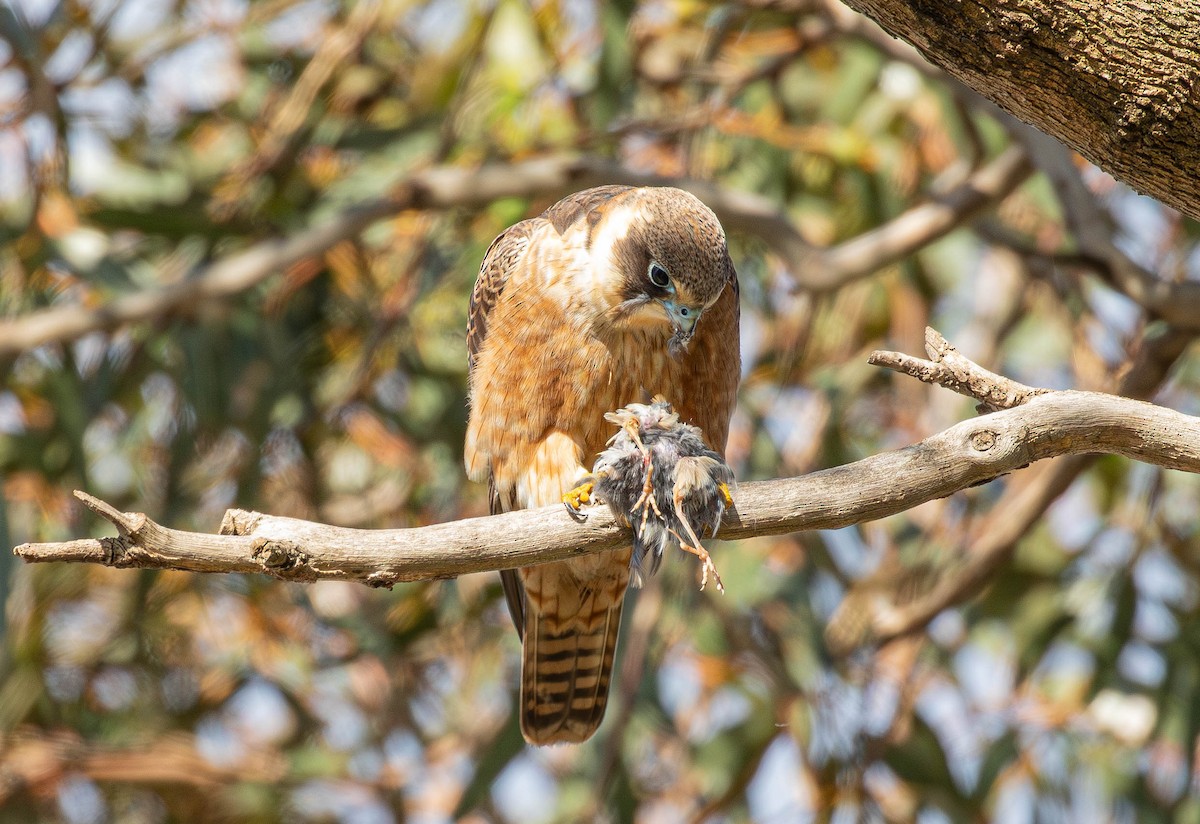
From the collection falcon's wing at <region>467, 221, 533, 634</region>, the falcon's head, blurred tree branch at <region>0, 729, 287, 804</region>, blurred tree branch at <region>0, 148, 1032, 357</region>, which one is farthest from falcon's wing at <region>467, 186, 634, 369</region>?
blurred tree branch at <region>0, 729, 287, 804</region>

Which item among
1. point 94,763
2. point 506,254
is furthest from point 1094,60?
point 94,763

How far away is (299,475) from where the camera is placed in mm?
5398

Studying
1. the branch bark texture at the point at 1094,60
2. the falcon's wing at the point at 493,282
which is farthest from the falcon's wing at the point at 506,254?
the branch bark texture at the point at 1094,60

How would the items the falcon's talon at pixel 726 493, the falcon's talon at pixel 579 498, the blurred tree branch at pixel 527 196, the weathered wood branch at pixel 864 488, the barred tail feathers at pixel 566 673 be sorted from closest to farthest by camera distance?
1. the weathered wood branch at pixel 864 488
2. the falcon's talon at pixel 726 493
3. the falcon's talon at pixel 579 498
4. the barred tail feathers at pixel 566 673
5. the blurred tree branch at pixel 527 196

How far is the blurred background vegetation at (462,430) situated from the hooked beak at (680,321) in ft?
4.52

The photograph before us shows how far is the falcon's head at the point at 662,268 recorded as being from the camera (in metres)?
3.18

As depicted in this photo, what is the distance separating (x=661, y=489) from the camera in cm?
272

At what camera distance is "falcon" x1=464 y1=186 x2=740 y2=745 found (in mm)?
3227

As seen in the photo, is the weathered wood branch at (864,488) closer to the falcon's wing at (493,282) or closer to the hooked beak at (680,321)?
the hooked beak at (680,321)

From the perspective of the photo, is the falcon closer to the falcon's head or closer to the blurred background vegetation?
the falcon's head

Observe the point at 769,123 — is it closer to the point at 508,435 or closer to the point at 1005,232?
the point at 1005,232

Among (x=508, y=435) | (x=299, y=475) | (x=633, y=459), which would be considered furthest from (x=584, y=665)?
(x=299, y=475)

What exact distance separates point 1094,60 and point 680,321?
118 centimetres

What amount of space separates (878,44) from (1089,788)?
2.80 meters
